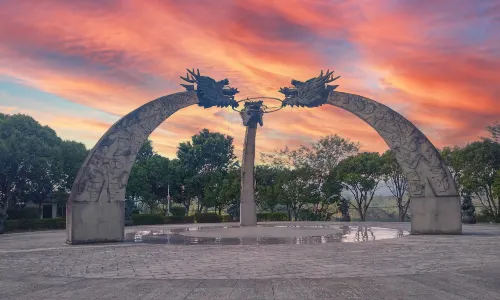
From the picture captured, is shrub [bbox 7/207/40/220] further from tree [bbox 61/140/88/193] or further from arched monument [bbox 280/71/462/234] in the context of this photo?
arched monument [bbox 280/71/462/234]

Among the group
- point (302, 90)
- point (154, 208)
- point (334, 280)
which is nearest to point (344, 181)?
point (302, 90)

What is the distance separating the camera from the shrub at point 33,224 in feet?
116

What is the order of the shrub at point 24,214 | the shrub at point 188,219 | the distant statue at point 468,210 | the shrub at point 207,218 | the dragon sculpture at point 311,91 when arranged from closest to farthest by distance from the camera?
the dragon sculpture at point 311,91 → the distant statue at point 468,210 → the shrub at point 24,214 → the shrub at point 188,219 → the shrub at point 207,218

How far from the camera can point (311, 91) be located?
2577 cm

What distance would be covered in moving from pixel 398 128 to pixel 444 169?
Answer: 3356mm

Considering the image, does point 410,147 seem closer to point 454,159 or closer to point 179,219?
point 454,159

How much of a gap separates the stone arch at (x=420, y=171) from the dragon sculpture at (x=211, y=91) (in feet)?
26.3

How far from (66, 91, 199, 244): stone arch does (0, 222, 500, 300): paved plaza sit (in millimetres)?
3203

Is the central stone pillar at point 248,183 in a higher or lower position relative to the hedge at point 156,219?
higher

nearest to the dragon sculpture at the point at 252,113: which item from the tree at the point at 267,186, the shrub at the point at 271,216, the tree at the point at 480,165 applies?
the shrub at the point at 271,216

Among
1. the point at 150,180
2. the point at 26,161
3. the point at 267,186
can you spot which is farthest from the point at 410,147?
the point at 150,180

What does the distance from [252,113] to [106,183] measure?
14.9m

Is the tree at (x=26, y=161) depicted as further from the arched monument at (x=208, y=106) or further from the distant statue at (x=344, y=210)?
the distant statue at (x=344, y=210)

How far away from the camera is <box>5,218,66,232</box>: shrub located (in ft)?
116
